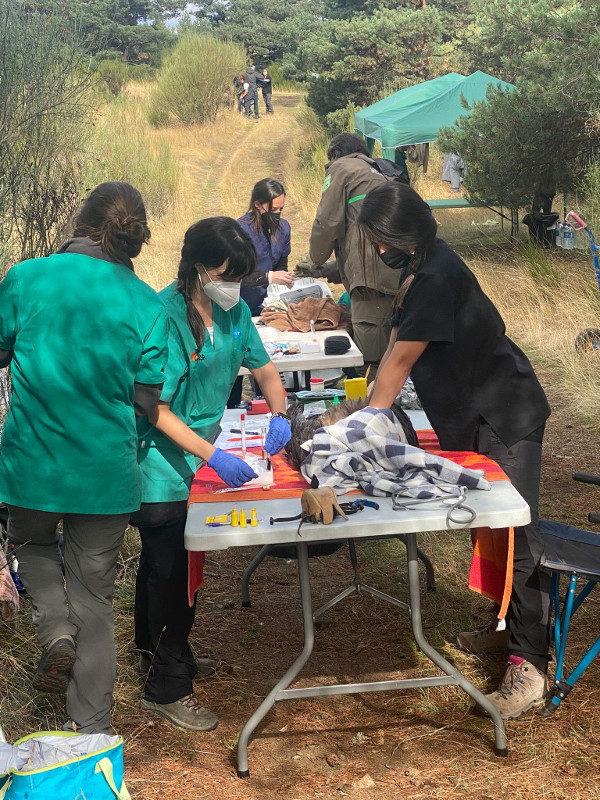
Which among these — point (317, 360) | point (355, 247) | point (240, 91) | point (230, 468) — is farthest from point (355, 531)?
point (240, 91)

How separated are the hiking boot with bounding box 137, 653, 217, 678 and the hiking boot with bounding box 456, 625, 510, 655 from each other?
3.05ft

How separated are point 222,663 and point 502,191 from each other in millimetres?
9289

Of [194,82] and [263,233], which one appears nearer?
[263,233]

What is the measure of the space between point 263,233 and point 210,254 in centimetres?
321

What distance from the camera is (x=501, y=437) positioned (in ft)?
9.43

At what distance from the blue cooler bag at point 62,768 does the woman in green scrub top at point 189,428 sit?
746 millimetres

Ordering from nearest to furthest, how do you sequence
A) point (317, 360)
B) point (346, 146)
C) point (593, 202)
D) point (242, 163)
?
point (317, 360) → point (346, 146) → point (593, 202) → point (242, 163)

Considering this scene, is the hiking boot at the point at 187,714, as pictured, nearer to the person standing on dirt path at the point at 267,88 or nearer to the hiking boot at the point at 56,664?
the hiking boot at the point at 56,664

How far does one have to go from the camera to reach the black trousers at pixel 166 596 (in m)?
2.85

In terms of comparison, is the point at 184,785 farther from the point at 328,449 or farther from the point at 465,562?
the point at 465,562

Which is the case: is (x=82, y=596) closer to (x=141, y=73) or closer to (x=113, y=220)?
(x=113, y=220)

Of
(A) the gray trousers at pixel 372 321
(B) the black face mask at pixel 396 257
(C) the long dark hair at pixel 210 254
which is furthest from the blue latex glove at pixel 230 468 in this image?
(A) the gray trousers at pixel 372 321

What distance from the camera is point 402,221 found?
2738 mm

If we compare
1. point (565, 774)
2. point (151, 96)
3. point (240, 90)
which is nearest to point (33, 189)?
point (565, 774)
